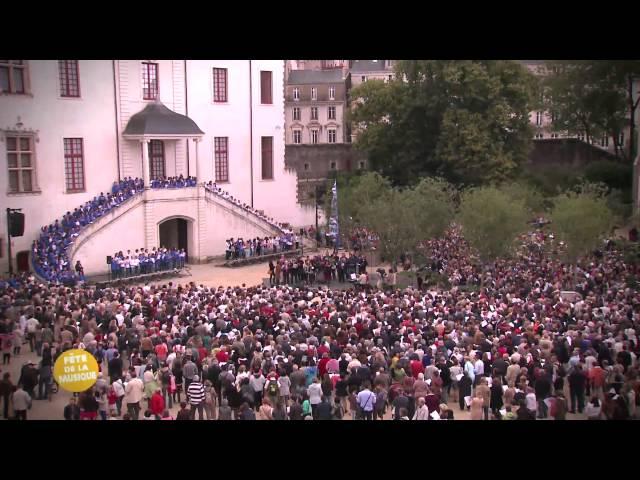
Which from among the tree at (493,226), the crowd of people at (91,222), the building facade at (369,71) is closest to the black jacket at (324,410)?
the tree at (493,226)

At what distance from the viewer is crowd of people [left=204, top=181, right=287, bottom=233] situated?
31.9 m

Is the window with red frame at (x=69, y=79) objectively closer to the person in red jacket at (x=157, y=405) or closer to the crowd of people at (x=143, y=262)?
the crowd of people at (x=143, y=262)

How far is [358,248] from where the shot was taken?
99.8 feet

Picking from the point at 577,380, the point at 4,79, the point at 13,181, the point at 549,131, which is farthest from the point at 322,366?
the point at 549,131

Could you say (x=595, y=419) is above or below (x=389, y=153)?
below

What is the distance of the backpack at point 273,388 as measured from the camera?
12.7 meters

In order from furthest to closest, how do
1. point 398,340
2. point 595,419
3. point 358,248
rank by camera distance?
1. point 358,248
2. point 398,340
3. point 595,419

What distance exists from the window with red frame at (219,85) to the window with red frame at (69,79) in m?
6.52

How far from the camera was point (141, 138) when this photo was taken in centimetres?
2972

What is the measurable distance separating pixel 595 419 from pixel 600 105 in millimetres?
34678

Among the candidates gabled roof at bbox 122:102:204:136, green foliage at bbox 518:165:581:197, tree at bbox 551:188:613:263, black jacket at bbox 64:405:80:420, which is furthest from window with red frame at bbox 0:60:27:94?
green foliage at bbox 518:165:581:197
